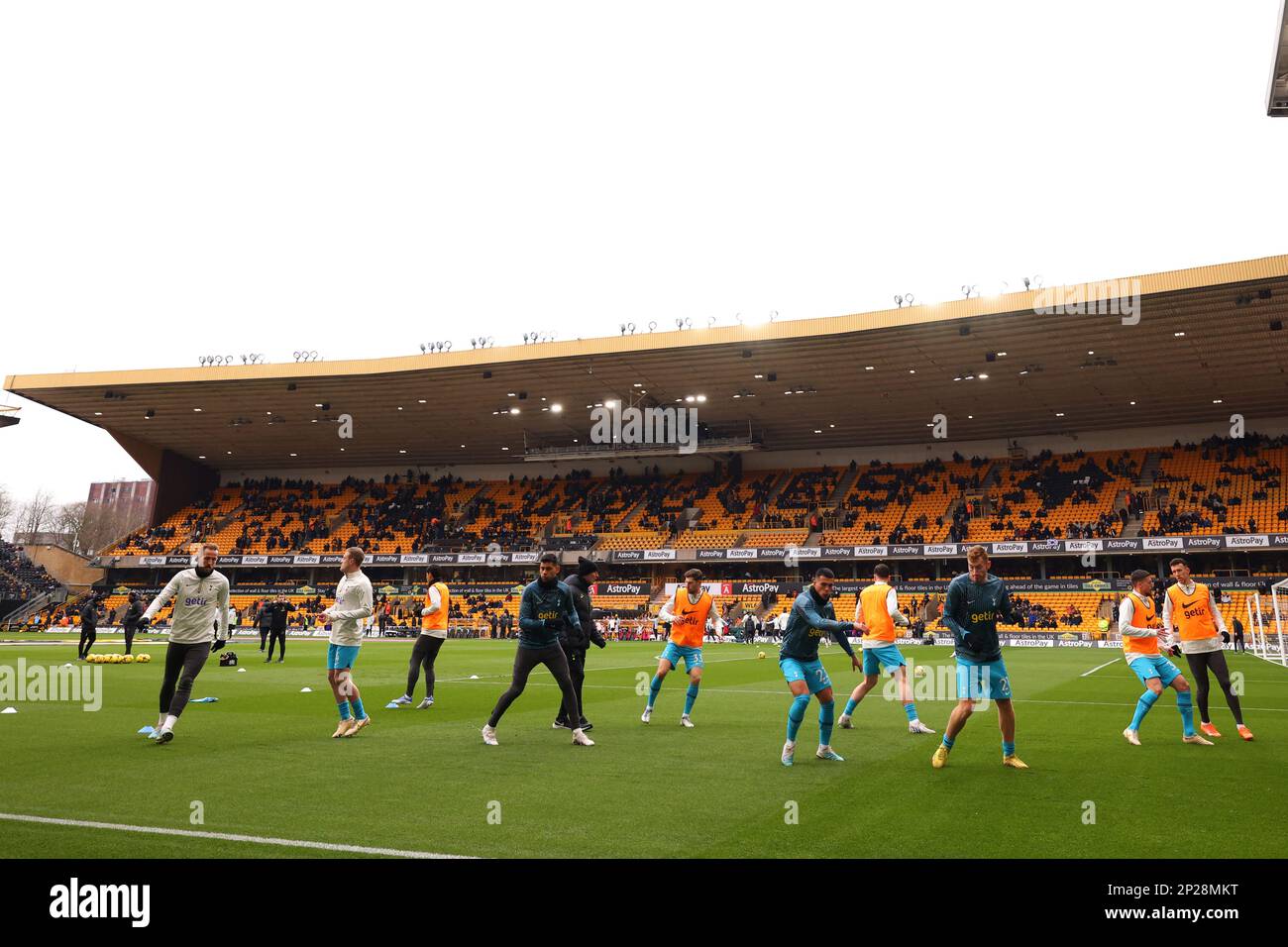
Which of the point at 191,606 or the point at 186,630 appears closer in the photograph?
the point at 186,630

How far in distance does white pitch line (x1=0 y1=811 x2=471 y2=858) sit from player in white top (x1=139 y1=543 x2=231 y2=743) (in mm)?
3522

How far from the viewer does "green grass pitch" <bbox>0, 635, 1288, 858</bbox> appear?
18.3ft

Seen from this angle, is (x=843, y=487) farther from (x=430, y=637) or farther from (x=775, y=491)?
(x=430, y=637)

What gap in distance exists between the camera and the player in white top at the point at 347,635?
10.5m

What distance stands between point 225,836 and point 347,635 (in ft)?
16.8

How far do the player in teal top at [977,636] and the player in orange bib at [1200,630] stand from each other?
3.60 m

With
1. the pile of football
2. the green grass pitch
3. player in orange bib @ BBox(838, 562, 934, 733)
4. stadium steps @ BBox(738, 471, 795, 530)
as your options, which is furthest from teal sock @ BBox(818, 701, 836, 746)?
stadium steps @ BBox(738, 471, 795, 530)

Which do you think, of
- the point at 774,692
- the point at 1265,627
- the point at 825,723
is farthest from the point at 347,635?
the point at 1265,627

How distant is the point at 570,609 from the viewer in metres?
10.2

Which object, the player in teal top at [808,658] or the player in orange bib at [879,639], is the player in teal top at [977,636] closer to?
the player in teal top at [808,658]

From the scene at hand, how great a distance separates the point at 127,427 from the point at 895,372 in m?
47.6

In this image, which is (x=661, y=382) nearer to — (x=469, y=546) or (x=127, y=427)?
(x=469, y=546)

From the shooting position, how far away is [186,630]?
9766 mm

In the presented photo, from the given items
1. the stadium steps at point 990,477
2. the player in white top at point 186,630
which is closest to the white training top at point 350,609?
the player in white top at point 186,630
